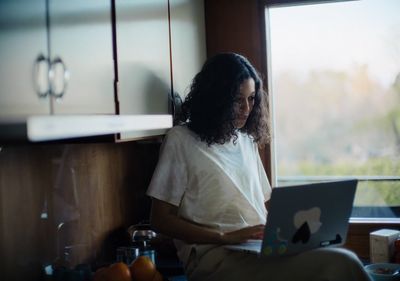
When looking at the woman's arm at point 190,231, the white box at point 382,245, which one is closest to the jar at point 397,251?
the white box at point 382,245

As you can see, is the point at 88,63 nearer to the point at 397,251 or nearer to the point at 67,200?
the point at 67,200

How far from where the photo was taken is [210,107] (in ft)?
6.27

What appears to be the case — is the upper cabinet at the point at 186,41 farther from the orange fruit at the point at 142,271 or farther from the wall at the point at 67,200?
the orange fruit at the point at 142,271

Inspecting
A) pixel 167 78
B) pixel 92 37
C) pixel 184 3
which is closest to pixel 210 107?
pixel 167 78

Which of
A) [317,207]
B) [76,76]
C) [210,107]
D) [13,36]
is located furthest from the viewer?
[210,107]

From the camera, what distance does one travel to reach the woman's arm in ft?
5.78

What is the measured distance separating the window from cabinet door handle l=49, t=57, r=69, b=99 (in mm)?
1545

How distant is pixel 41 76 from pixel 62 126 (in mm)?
227

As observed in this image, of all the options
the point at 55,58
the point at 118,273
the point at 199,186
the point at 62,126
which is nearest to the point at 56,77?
the point at 55,58

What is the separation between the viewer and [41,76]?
1.11 m

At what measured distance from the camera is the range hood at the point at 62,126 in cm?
88

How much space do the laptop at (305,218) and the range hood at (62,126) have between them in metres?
0.48

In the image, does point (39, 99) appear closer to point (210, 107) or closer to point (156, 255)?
point (210, 107)

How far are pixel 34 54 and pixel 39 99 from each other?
91mm
